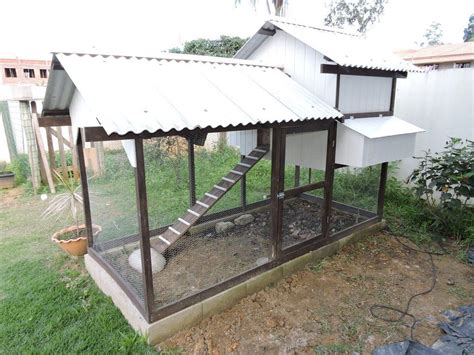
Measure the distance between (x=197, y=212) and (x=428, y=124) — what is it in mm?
3982

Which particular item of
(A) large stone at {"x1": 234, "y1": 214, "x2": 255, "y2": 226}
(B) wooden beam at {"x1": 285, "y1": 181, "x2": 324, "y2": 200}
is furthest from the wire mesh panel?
(B) wooden beam at {"x1": 285, "y1": 181, "x2": 324, "y2": 200}

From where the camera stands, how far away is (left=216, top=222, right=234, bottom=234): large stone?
4281mm

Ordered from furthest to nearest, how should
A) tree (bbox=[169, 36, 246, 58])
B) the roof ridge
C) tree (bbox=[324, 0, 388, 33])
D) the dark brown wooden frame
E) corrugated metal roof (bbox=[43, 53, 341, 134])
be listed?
tree (bbox=[324, 0, 388, 33]) < tree (bbox=[169, 36, 246, 58]) < the roof ridge < the dark brown wooden frame < corrugated metal roof (bbox=[43, 53, 341, 134])

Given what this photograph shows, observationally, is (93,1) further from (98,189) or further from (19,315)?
(19,315)

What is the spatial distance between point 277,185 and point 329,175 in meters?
0.76

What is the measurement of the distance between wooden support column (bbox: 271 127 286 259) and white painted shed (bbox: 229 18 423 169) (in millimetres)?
645

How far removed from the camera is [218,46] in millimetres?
8477

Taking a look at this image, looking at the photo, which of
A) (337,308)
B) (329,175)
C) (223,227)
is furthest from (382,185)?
(223,227)

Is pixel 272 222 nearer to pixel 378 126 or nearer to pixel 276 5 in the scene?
pixel 378 126

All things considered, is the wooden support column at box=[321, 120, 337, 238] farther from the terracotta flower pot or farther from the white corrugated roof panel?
the terracotta flower pot

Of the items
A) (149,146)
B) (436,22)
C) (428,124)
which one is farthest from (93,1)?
(436,22)

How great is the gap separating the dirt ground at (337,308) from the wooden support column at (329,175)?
1.47ft

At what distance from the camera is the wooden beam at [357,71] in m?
3.27

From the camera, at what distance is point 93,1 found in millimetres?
16609
